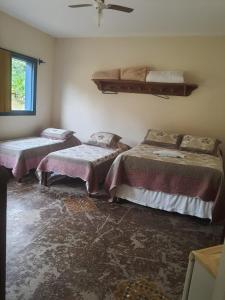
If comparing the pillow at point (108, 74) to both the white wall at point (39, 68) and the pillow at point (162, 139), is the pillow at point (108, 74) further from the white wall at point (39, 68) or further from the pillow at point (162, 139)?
the pillow at point (162, 139)

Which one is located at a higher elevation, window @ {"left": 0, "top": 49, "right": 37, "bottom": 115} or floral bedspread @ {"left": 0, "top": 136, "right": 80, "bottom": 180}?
window @ {"left": 0, "top": 49, "right": 37, "bottom": 115}

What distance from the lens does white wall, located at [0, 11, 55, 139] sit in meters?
4.07

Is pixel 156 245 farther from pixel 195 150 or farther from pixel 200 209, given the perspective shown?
pixel 195 150

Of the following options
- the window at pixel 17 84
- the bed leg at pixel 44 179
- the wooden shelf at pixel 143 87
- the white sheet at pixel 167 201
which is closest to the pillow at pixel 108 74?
the wooden shelf at pixel 143 87

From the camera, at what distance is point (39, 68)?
16.0ft

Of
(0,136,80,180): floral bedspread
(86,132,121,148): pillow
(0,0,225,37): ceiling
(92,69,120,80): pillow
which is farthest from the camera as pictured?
(92,69,120,80): pillow

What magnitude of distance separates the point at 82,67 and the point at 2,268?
14.6 ft

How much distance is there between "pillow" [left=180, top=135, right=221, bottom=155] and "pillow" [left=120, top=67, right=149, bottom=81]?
130 centimetres

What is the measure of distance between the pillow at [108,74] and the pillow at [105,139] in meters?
1.01

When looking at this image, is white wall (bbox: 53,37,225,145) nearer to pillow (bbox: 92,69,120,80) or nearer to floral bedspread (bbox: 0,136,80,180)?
pillow (bbox: 92,69,120,80)

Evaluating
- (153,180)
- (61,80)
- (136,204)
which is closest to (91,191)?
(136,204)

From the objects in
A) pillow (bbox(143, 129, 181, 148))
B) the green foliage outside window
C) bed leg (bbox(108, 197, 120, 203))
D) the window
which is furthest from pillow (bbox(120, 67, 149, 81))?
bed leg (bbox(108, 197, 120, 203))

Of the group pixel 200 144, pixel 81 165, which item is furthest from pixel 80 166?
pixel 200 144

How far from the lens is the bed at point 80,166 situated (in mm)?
3486
